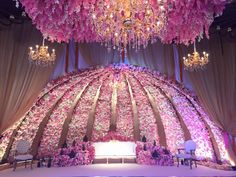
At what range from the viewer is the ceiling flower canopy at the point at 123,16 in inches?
138

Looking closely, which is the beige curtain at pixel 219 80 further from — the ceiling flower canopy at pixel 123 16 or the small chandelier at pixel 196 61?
the ceiling flower canopy at pixel 123 16

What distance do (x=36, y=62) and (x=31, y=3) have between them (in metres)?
2.14

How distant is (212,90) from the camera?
6.04 metres

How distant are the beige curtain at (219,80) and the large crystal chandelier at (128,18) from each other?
2.73m

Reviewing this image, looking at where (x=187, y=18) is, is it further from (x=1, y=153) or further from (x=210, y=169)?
(x=1, y=153)

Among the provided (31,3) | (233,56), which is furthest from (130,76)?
(31,3)

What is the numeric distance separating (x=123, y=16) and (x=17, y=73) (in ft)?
10.6

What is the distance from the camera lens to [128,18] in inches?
143

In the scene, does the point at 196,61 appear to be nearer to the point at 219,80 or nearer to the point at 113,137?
the point at 219,80

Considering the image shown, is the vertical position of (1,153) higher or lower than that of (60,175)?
higher

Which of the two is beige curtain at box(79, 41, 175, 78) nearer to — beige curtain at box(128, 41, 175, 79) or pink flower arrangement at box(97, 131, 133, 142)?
beige curtain at box(128, 41, 175, 79)

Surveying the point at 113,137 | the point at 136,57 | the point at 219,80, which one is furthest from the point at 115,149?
the point at 219,80

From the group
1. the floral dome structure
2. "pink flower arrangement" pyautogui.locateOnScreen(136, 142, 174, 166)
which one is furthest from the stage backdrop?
"pink flower arrangement" pyautogui.locateOnScreen(136, 142, 174, 166)

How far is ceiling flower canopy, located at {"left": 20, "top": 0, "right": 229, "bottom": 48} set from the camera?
3.50m
